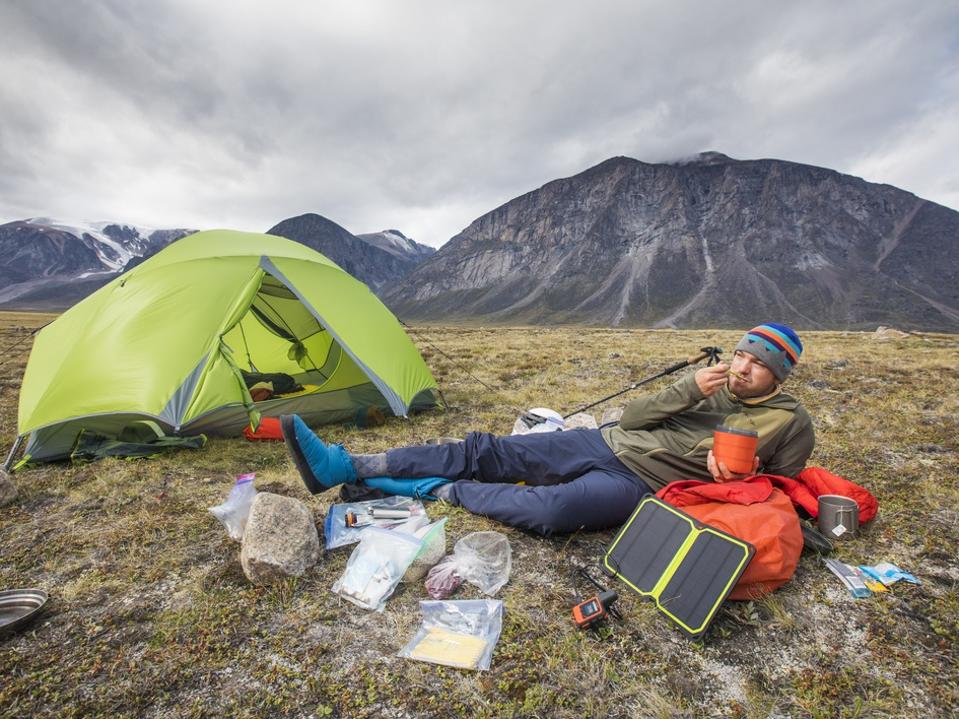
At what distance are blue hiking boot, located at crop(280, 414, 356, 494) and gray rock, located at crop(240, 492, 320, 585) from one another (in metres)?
0.58

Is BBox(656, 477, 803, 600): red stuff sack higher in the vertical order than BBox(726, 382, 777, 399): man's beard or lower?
lower

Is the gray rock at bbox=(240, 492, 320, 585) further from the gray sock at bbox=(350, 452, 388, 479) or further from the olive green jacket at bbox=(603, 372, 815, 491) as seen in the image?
the olive green jacket at bbox=(603, 372, 815, 491)

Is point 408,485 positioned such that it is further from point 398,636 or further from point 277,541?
point 398,636

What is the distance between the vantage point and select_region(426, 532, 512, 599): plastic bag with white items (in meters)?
3.68

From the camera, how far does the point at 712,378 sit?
4.35 meters

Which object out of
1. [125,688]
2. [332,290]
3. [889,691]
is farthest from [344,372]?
[889,691]

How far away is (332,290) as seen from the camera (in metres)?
8.73

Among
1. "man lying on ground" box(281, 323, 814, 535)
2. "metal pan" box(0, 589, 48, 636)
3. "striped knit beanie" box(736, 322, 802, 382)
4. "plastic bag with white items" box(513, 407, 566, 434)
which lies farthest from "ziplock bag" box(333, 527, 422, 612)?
"striped knit beanie" box(736, 322, 802, 382)

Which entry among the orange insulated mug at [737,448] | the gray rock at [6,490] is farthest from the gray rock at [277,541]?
the orange insulated mug at [737,448]

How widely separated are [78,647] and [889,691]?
5.33 metres

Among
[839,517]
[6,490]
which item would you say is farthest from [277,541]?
[839,517]

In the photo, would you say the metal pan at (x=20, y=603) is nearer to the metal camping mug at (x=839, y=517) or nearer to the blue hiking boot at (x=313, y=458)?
the blue hiking boot at (x=313, y=458)

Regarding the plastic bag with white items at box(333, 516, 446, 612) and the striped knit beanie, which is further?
the striped knit beanie

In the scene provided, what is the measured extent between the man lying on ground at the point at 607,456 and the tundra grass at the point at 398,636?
0.35 metres
